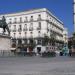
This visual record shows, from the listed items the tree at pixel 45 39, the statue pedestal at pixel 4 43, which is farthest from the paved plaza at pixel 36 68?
the tree at pixel 45 39

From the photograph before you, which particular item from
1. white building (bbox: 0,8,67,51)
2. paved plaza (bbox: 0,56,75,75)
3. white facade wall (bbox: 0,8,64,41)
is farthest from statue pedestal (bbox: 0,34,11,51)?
white facade wall (bbox: 0,8,64,41)

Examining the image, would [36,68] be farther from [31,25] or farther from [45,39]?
[31,25]

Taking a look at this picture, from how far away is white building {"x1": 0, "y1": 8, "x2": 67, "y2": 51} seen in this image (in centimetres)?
8188

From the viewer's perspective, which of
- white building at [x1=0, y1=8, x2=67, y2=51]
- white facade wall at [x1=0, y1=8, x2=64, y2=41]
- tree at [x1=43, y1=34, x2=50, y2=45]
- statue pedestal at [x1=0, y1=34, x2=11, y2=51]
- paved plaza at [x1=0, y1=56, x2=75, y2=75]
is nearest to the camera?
paved plaza at [x1=0, y1=56, x2=75, y2=75]

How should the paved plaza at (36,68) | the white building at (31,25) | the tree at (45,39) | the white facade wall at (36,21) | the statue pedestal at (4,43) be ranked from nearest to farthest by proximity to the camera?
the paved plaza at (36,68), the statue pedestal at (4,43), the tree at (45,39), the white facade wall at (36,21), the white building at (31,25)

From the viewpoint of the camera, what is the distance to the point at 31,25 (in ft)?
277

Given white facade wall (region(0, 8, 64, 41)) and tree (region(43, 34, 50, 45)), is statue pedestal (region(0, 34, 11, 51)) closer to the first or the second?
tree (region(43, 34, 50, 45))

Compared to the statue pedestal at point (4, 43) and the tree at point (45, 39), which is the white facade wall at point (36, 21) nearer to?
the tree at point (45, 39)

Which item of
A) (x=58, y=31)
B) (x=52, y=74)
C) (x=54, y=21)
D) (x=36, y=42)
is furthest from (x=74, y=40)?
(x=52, y=74)

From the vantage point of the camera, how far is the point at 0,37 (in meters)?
36.2

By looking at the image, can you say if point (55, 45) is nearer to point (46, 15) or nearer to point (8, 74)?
point (46, 15)

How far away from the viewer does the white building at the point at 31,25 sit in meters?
81.9

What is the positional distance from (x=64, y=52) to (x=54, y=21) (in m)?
38.9

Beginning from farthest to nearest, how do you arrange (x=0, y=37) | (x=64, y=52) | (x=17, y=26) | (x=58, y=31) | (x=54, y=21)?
1. (x=58, y=31)
2. (x=54, y=21)
3. (x=17, y=26)
4. (x=64, y=52)
5. (x=0, y=37)
